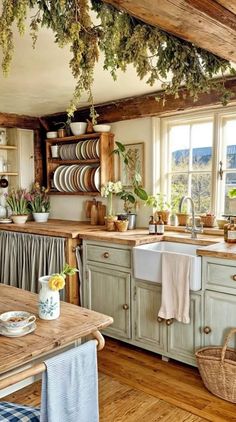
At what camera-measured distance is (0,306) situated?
5.82 ft

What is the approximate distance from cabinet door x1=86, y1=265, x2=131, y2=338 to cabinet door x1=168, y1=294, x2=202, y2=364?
42 cm

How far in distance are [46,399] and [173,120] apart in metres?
2.85

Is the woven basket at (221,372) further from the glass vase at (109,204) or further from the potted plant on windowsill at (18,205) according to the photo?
the potted plant on windowsill at (18,205)

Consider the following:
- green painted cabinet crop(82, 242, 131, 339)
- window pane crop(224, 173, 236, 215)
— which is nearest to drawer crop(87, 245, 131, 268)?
green painted cabinet crop(82, 242, 131, 339)

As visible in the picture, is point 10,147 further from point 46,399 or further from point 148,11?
Result: point 46,399

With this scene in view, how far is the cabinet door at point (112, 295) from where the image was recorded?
3066 millimetres

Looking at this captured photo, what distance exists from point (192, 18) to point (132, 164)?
2.34m

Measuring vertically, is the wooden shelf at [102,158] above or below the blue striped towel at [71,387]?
above

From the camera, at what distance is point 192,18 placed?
143 cm

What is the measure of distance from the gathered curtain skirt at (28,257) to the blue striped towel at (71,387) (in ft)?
6.93

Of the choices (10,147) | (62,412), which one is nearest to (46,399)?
(62,412)

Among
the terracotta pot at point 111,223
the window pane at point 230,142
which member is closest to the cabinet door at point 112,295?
the terracotta pot at point 111,223

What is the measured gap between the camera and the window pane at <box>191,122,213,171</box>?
331cm

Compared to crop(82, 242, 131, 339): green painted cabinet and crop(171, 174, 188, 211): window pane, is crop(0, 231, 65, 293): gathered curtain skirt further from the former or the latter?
crop(171, 174, 188, 211): window pane
